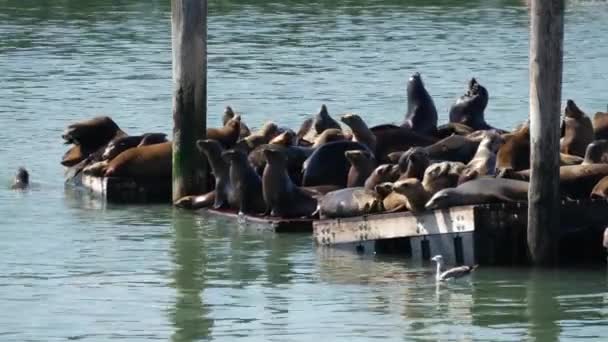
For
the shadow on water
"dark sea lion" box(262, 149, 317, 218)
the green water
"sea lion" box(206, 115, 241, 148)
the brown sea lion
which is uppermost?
the brown sea lion

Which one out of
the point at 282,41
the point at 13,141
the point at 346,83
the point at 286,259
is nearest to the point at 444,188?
the point at 286,259

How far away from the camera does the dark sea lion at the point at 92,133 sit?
1870cm

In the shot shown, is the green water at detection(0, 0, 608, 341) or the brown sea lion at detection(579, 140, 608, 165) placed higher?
the brown sea lion at detection(579, 140, 608, 165)

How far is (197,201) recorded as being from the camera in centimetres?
1656

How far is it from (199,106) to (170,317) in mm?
4478

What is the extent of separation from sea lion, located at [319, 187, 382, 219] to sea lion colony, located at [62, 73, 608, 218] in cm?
1

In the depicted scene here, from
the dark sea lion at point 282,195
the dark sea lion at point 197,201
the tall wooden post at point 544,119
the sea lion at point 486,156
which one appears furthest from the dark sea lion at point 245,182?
the tall wooden post at point 544,119

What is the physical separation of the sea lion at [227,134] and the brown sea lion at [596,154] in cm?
382

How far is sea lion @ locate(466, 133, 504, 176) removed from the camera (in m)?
14.9

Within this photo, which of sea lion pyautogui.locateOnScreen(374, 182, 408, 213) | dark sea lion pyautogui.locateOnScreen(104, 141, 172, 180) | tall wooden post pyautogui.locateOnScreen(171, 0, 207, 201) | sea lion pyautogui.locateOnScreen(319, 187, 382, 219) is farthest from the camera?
dark sea lion pyautogui.locateOnScreen(104, 141, 172, 180)

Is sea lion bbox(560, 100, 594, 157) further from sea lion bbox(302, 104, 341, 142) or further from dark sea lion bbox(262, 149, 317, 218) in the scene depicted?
sea lion bbox(302, 104, 341, 142)

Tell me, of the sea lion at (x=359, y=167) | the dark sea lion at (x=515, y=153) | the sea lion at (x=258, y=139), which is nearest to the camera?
the dark sea lion at (x=515, y=153)

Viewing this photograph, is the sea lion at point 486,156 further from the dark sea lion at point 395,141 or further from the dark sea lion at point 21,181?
the dark sea lion at point 21,181

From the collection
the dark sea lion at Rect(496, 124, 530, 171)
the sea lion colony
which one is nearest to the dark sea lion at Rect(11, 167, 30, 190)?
the sea lion colony
